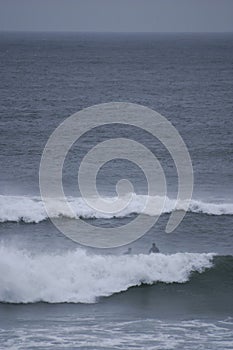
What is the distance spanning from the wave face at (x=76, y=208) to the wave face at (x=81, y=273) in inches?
231

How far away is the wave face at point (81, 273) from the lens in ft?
87.8

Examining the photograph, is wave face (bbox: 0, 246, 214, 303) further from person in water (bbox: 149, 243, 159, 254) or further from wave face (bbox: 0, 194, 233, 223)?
wave face (bbox: 0, 194, 233, 223)

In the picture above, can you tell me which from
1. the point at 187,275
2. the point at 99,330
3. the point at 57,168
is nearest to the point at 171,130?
the point at 57,168

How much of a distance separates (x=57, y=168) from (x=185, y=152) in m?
10.6

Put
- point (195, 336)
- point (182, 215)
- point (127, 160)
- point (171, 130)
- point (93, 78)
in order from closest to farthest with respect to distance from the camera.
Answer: point (195, 336), point (182, 215), point (127, 160), point (171, 130), point (93, 78)

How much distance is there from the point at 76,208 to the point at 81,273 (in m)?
8.97

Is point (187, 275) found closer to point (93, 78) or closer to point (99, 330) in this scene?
point (99, 330)

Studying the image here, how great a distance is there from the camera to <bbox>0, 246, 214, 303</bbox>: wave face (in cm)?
2675

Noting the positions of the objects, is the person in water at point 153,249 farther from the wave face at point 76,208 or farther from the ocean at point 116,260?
the wave face at point 76,208

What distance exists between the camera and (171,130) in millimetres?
61688

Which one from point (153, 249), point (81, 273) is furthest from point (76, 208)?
point (81, 273)

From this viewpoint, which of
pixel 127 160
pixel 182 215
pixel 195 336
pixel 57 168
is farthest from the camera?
pixel 127 160

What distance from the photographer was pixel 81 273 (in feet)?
92.2

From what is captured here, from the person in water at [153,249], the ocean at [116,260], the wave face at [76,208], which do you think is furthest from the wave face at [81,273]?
the wave face at [76,208]
